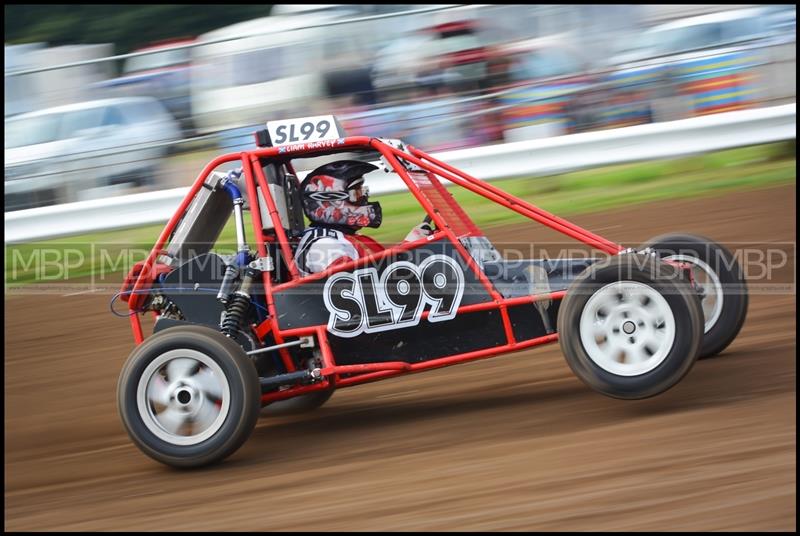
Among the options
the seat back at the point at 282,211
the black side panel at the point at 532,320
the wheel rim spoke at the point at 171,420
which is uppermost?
the seat back at the point at 282,211

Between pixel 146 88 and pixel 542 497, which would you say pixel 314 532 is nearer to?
pixel 542 497

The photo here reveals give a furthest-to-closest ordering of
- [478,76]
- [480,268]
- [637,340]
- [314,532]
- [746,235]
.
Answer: [478,76] → [746,235] → [480,268] → [637,340] → [314,532]

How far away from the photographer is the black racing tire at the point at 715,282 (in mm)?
5126

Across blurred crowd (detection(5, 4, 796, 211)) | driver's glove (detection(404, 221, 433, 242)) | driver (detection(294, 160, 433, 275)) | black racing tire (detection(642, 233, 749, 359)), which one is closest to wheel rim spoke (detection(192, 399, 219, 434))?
driver (detection(294, 160, 433, 275))

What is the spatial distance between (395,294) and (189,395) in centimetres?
101

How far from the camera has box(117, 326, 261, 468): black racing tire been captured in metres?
4.41

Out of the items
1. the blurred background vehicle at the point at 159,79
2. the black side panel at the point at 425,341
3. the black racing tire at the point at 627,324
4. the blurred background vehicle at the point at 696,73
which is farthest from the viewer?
the blurred background vehicle at the point at 159,79

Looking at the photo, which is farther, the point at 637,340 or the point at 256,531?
the point at 637,340

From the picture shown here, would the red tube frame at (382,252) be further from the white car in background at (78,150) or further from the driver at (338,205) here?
the white car in background at (78,150)

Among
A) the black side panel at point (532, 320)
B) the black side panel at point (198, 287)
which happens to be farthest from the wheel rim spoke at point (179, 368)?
the black side panel at point (532, 320)

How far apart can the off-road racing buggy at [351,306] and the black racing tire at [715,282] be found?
1cm

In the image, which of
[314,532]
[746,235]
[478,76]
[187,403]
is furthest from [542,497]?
[478,76]

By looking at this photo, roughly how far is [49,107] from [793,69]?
6852 mm

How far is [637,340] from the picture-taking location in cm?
438
